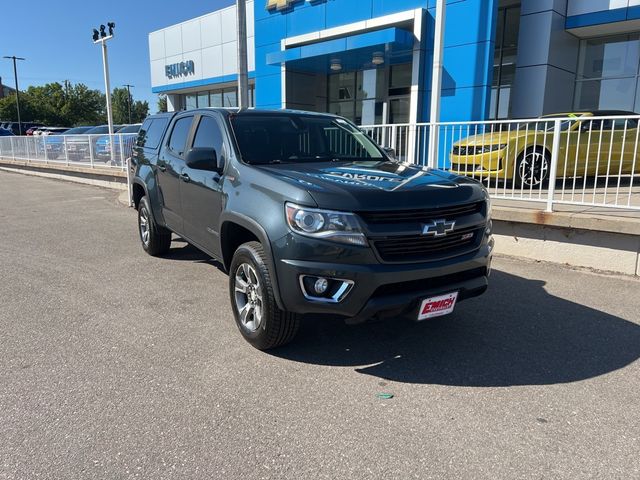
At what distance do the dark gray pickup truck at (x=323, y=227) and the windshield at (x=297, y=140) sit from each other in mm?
14

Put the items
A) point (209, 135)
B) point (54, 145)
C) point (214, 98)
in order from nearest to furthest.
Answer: point (209, 135)
point (54, 145)
point (214, 98)

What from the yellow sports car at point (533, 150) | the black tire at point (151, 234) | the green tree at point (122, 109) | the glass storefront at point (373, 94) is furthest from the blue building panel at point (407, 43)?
the green tree at point (122, 109)

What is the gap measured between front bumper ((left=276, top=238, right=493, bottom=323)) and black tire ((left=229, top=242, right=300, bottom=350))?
212 mm

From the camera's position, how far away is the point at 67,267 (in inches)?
244

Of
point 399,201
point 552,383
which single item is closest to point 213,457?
point 399,201

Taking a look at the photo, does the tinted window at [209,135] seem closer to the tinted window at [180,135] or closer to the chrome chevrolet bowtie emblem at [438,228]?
the tinted window at [180,135]

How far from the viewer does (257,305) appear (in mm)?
3664

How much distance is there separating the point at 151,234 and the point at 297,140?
299 cm

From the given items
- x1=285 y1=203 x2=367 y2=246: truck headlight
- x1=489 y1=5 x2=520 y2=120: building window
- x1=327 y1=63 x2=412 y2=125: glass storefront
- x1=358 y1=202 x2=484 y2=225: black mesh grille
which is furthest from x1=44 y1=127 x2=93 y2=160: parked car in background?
x1=358 y1=202 x2=484 y2=225: black mesh grille

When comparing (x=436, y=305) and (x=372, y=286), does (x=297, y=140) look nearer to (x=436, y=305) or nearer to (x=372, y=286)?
(x=372, y=286)

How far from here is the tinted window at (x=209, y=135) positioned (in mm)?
4459

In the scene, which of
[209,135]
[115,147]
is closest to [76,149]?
[115,147]

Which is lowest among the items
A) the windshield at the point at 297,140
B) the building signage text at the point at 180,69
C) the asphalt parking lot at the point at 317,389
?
the asphalt parking lot at the point at 317,389

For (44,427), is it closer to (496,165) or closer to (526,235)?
(526,235)
